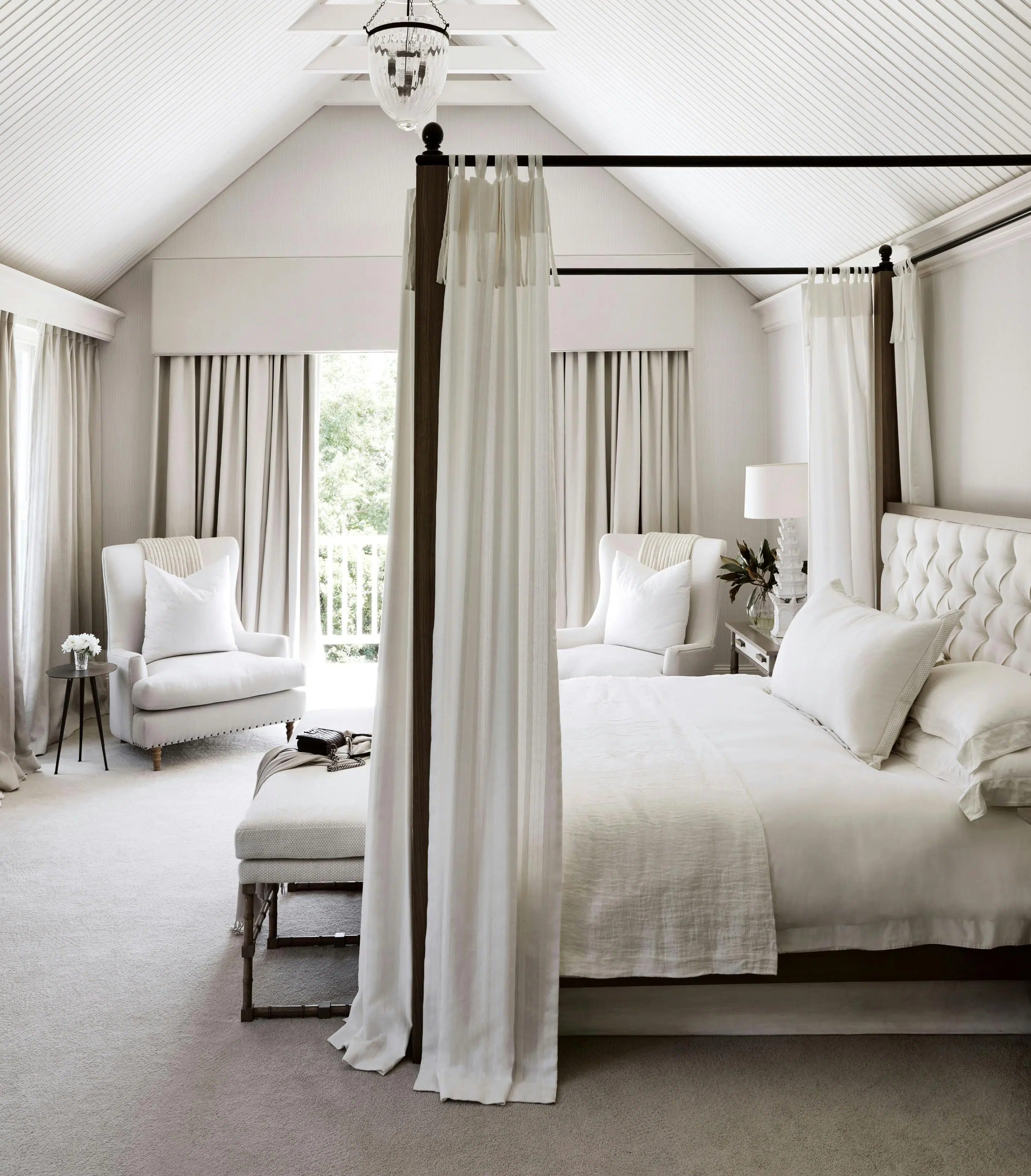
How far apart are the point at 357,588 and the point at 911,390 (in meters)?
4.71

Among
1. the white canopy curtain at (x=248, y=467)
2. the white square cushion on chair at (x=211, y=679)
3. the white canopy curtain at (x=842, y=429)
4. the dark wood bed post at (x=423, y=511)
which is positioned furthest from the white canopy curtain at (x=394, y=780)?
the white canopy curtain at (x=248, y=467)

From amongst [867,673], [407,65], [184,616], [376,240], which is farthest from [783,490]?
[184,616]

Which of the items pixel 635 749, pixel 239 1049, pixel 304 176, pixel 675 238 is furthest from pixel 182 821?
pixel 675 238

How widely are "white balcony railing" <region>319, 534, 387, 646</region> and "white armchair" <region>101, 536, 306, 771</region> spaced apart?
1.91 meters

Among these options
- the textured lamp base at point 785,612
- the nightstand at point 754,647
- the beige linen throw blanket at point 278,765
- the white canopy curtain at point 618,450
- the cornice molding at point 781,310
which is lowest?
the beige linen throw blanket at point 278,765

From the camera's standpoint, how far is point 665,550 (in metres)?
5.65

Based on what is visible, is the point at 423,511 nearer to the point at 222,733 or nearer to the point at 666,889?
the point at 666,889

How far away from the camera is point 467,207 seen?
7.68 ft

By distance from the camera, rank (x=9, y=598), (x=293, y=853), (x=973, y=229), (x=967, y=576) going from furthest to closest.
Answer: (x=9, y=598)
(x=973, y=229)
(x=967, y=576)
(x=293, y=853)

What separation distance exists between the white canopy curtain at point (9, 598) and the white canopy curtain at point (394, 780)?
9.33 feet

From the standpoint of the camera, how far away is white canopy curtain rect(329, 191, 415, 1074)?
2.44 meters

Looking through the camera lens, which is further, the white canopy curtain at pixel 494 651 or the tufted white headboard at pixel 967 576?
the tufted white headboard at pixel 967 576

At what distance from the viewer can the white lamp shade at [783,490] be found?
4.65 meters

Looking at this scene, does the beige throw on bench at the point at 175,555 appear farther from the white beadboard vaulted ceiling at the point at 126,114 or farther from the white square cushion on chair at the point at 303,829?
the white square cushion on chair at the point at 303,829
